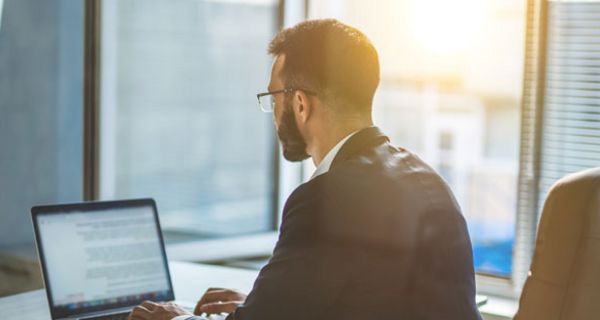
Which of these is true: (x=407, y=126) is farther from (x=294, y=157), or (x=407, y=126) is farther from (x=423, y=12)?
(x=294, y=157)

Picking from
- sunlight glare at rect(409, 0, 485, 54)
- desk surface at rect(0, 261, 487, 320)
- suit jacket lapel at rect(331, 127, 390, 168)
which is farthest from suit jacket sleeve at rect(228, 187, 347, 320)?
sunlight glare at rect(409, 0, 485, 54)

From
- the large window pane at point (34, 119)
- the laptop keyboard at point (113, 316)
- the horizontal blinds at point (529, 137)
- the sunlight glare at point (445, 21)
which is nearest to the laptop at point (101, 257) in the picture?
the laptop keyboard at point (113, 316)

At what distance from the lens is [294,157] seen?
1638mm

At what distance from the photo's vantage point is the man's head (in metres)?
1.48

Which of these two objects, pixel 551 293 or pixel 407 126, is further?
pixel 407 126

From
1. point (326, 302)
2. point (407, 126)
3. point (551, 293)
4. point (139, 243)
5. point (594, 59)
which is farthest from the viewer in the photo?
point (407, 126)

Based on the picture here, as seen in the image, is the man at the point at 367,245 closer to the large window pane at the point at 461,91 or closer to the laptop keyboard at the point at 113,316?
the laptop keyboard at the point at 113,316

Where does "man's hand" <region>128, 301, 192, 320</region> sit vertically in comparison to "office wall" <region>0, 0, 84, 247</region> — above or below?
below

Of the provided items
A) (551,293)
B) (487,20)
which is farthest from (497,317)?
(487,20)

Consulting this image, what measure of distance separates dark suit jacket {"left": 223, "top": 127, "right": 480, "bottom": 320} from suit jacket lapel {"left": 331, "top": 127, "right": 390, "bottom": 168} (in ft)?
0.13

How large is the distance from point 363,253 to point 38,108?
6.35 ft

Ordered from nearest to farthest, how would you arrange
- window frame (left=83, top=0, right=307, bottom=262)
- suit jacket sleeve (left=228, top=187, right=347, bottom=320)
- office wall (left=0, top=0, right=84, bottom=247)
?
suit jacket sleeve (left=228, top=187, right=347, bottom=320) → office wall (left=0, top=0, right=84, bottom=247) → window frame (left=83, top=0, right=307, bottom=262)

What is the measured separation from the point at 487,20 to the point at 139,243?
2654mm

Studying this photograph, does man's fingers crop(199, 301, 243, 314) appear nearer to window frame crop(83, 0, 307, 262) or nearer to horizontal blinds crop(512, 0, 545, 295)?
window frame crop(83, 0, 307, 262)
